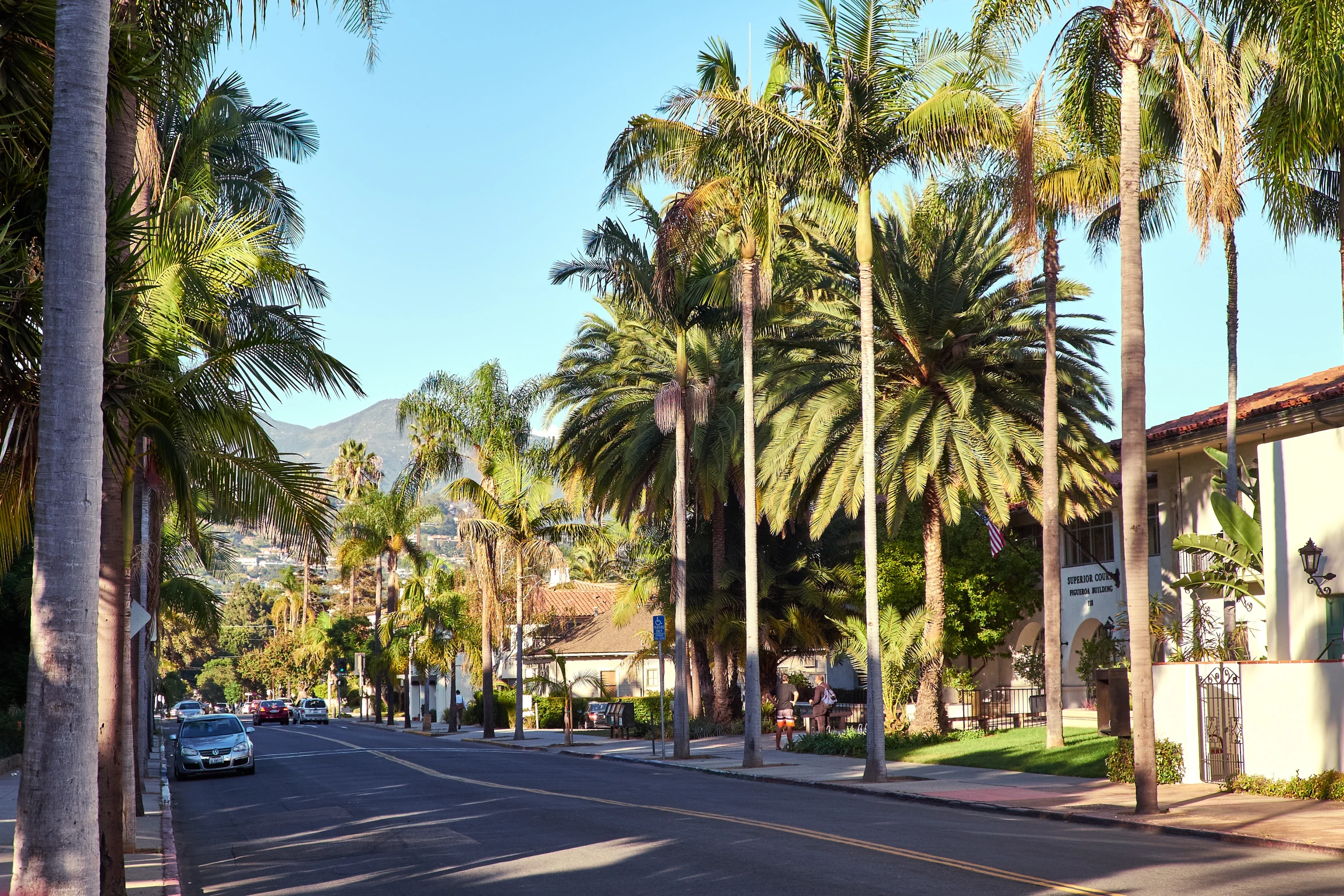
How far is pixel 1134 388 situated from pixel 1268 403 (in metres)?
10.9

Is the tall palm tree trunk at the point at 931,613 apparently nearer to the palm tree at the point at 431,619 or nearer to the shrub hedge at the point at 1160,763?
the shrub hedge at the point at 1160,763

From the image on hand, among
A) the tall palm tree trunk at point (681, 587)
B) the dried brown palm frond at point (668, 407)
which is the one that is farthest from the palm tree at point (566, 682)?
the dried brown palm frond at point (668, 407)

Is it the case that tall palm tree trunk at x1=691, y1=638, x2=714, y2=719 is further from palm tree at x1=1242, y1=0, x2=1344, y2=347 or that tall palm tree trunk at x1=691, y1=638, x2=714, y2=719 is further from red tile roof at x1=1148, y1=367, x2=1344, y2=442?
palm tree at x1=1242, y1=0, x2=1344, y2=347

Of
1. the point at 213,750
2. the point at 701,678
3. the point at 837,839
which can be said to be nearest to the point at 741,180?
the point at 837,839

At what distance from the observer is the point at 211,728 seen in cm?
3011

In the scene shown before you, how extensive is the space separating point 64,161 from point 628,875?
785 cm

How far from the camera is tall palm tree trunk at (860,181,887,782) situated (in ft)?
72.6

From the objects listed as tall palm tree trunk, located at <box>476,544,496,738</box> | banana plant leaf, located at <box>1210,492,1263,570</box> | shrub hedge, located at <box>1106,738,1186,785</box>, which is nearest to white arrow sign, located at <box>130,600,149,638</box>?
shrub hedge, located at <box>1106,738,1186,785</box>

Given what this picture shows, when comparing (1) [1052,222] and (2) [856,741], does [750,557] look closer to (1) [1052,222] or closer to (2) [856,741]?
(2) [856,741]

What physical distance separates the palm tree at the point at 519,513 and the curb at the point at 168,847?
22.5 m

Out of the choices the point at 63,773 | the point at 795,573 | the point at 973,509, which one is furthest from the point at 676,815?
the point at 795,573

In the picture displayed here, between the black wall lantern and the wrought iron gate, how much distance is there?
97.6 inches

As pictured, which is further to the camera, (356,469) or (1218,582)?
(356,469)

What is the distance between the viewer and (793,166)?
24906 mm
